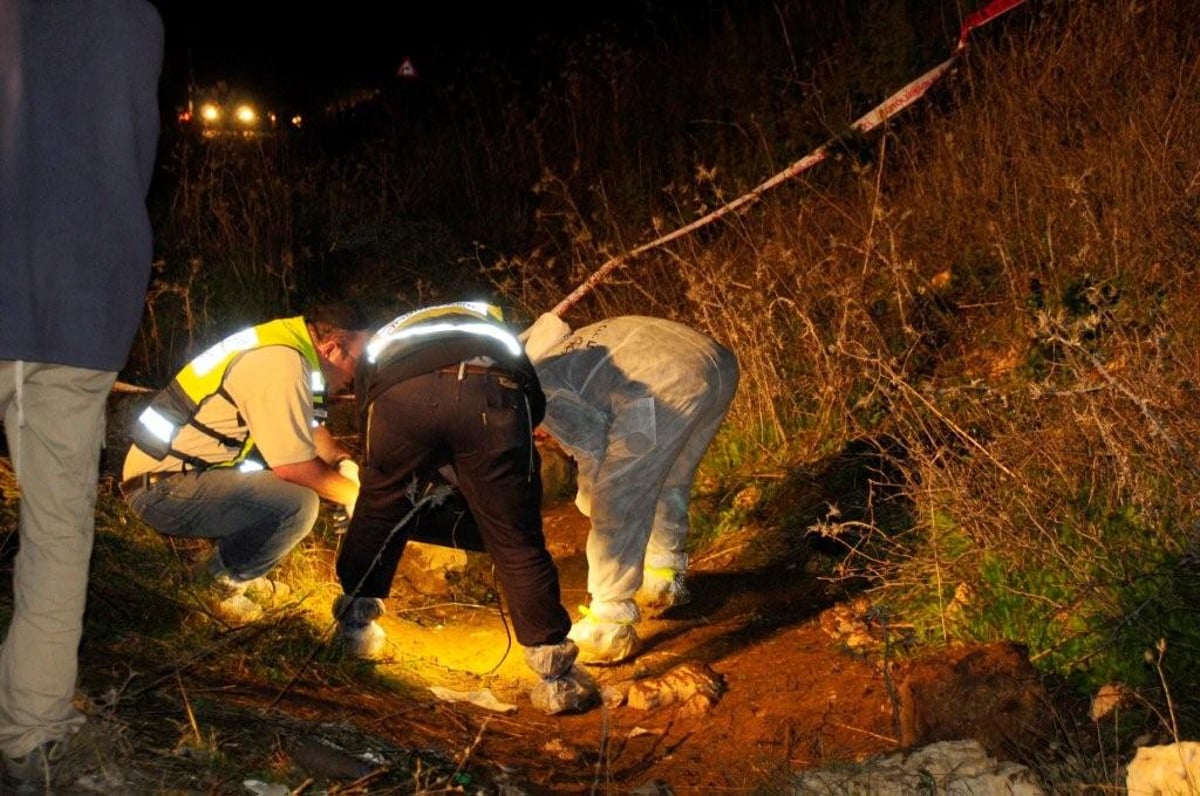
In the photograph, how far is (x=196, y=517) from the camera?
494 centimetres

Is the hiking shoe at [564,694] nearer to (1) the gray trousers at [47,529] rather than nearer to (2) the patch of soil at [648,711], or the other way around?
(2) the patch of soil at [648,711]

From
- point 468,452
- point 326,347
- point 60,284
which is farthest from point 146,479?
point 60,284

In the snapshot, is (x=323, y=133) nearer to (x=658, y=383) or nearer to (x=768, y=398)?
(x=768, y=398)

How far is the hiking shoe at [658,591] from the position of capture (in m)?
5.61

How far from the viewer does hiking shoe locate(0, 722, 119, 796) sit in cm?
303

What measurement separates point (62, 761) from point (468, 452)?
1.60m

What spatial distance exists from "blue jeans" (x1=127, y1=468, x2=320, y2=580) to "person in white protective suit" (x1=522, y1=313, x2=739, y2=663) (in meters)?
0.97

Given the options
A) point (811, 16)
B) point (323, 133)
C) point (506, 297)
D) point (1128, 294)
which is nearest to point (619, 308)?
point (506, 297)

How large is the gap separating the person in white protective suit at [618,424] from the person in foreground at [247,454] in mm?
787

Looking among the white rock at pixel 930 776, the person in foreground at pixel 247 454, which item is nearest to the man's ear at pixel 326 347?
the person in foreground at pixel 247 454

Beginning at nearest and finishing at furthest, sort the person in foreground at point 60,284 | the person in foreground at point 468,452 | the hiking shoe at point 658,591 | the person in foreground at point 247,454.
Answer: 1. the person in foreground at point 60,284
2. the person in foreground at point 468,452
3. the person in foreground at point 247,454
4. the hiking shoe at point 658,591

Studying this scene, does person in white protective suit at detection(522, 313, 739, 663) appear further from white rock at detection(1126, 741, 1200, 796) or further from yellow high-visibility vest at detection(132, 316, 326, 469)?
white rock at detection(1126, 741, 1200, 796)

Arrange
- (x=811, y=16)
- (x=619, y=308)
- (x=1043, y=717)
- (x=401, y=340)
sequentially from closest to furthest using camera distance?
(x=1043, y=717)
(x=401, y=340)
(x=619, y=308)
(x=811, y=16)

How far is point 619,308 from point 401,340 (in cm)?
376
